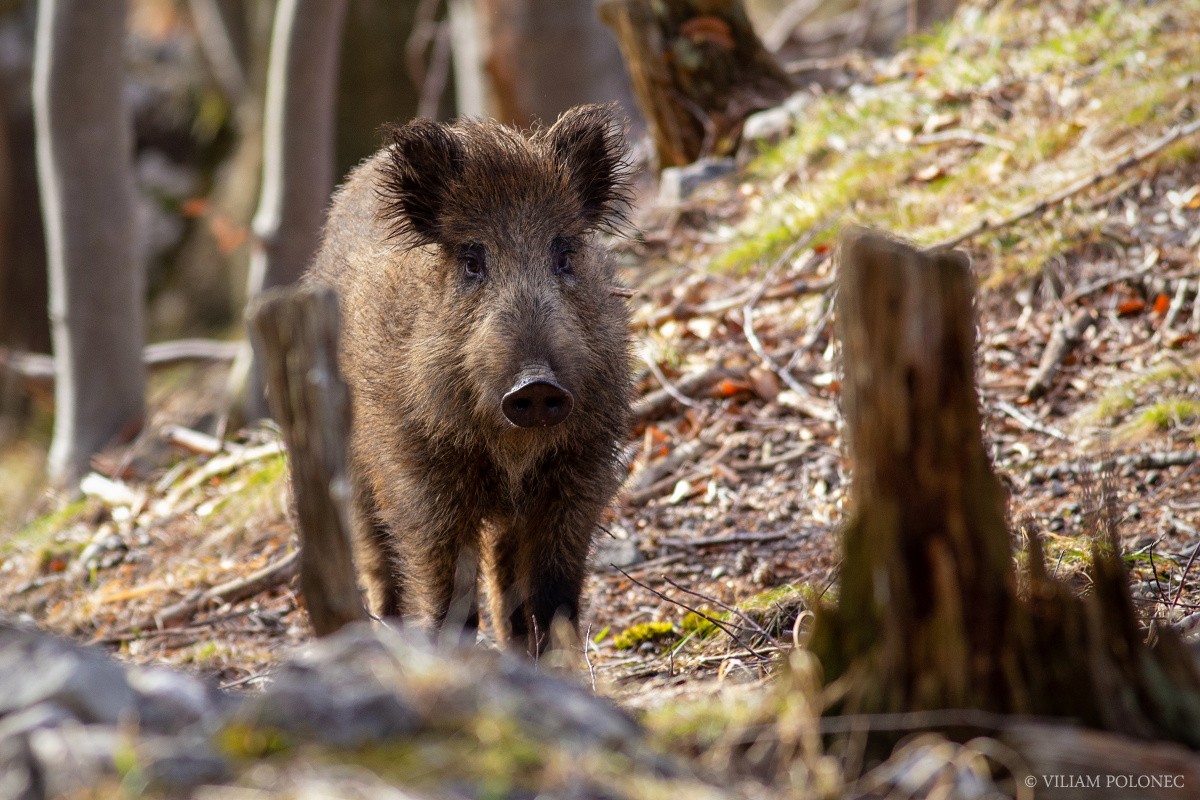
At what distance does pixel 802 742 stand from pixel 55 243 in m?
7.04

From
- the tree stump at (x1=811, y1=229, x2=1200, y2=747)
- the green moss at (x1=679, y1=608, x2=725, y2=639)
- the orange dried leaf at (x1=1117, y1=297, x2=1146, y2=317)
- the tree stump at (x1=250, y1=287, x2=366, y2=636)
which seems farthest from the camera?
the orange dried leaf at (x1=1117, y1=297, x2=1146, y2=317)

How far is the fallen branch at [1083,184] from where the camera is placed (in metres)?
6.33

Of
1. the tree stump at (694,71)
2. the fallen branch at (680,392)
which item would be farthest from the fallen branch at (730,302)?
the tree stump at (694,71)

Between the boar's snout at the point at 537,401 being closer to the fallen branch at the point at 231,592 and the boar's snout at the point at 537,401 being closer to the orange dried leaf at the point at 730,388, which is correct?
the fallen branch at the point at 231,592

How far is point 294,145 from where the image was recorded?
8.45 metres

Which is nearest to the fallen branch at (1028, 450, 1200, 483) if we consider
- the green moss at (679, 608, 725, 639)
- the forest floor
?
the forest floor

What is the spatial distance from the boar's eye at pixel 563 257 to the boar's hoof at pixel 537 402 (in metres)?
0.83

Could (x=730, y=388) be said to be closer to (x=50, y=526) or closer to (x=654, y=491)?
(x=654, y=491)

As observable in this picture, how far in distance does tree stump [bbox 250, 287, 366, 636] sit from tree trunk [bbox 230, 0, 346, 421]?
5943mm

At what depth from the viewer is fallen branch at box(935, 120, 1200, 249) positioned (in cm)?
633

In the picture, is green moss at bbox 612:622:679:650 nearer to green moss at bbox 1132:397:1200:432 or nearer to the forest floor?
the forest floor

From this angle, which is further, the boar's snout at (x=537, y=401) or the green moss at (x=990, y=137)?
the green moss at (x=990, y=137)

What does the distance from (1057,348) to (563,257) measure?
8.28 ft

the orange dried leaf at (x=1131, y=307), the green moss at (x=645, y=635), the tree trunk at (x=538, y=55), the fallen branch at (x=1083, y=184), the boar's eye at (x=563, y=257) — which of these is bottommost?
the green moss at (x=645, y=635)
